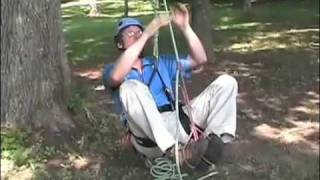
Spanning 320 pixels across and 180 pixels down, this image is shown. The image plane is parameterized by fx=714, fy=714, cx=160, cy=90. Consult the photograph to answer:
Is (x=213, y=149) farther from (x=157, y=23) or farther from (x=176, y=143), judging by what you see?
(x=157, y=23)

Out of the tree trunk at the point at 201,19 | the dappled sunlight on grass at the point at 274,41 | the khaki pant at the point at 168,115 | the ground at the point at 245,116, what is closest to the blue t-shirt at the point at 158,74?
the khaki pant at the point at 168,115

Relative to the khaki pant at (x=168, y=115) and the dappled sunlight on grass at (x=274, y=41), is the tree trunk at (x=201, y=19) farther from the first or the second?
the khaki pant at (x=168, y=115)

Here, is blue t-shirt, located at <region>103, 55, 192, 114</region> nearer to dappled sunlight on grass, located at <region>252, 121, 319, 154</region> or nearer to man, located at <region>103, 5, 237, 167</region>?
man, located at <region>103, 5, 237, 167</region>

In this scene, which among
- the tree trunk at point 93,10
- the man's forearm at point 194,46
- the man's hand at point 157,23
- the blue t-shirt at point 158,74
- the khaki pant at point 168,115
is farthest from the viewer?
the tree trunk at point 93,10

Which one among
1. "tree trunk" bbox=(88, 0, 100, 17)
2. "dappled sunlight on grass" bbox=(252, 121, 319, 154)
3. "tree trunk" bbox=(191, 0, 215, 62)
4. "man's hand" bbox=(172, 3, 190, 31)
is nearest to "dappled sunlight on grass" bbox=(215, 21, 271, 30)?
"tree trunk" bbox=(191, 0, 215, 62)

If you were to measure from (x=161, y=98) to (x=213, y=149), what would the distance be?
0.55 metres

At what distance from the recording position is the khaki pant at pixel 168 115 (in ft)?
13.6

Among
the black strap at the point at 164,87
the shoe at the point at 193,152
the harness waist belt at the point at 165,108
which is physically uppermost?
the black strap at the point at 164,87

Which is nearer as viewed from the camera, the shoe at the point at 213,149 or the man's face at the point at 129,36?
the shoe at the point at 213,149

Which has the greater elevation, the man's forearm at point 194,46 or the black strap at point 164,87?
the man's forearm at point 194,46

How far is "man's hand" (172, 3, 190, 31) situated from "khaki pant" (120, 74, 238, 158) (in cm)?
42

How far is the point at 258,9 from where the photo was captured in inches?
889

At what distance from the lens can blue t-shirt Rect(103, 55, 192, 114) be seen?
441 cm

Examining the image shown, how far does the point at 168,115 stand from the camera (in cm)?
435
